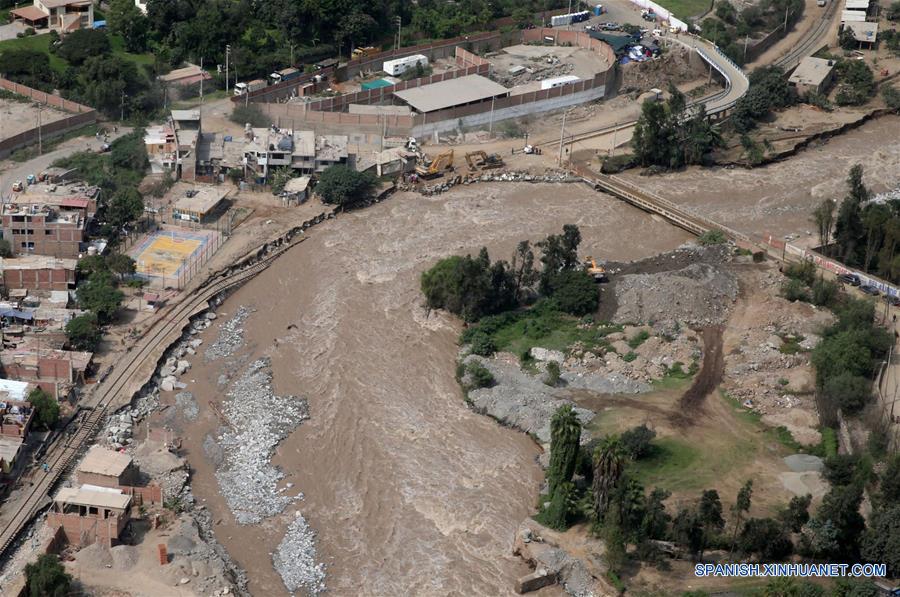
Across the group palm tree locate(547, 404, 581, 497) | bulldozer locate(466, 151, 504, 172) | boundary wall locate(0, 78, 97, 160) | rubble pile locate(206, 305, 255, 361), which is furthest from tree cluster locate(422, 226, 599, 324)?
boundary wall locate(0, 78, 97, 160)

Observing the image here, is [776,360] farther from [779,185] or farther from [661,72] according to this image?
[661,72]

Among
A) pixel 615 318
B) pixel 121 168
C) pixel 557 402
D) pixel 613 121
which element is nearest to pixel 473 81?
pixel 613 121

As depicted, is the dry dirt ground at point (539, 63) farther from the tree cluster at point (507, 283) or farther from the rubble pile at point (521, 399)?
the rubble pile at point (521, 399)

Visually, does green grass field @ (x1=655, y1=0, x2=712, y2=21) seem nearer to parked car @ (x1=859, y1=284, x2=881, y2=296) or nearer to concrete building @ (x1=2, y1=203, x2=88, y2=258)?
parked car @ (x1=859, y1=284, x2=881, y2=296)

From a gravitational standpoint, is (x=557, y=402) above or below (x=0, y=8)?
below

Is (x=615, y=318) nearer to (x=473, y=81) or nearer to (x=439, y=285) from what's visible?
(x=439, y=285)

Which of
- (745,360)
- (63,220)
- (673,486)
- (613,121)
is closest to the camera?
(673,486)

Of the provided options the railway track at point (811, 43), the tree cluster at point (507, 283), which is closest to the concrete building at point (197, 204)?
the tree cluster at point (507, 283)

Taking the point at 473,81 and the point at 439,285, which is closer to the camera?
the point at 439,285
